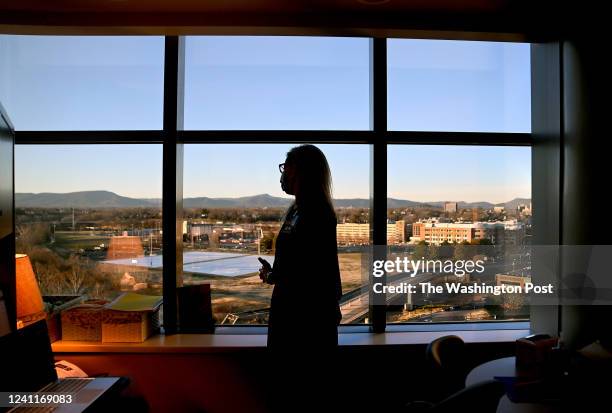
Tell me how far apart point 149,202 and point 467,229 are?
93.9 inches

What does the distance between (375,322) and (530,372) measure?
1.15 meters


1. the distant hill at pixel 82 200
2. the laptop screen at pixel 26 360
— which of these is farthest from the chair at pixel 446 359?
the distant hill at pixel 82 200

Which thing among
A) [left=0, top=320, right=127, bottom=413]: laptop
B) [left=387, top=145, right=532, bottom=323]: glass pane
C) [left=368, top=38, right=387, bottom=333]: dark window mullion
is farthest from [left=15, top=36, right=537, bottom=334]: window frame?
[left=0, top=320, right=127, bottom=413]: laptop

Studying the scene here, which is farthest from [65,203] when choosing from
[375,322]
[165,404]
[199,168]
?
[375,322]

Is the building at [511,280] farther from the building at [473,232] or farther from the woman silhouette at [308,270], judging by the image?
the woman silhouette at [308,270]

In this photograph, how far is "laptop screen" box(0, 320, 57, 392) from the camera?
156cm

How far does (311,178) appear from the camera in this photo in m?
1.95

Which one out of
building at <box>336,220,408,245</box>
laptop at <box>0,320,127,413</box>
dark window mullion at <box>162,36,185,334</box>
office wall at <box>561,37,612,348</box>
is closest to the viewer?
laptop at <box>0,320,127,413</box>

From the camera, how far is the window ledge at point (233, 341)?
236 cm

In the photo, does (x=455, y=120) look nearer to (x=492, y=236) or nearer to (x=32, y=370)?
(x=492, y=236)

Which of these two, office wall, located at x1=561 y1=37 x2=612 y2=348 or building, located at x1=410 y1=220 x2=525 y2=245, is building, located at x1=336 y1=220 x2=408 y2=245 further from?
office wall, located at x1=561 y1=37 x2=612 y2=348

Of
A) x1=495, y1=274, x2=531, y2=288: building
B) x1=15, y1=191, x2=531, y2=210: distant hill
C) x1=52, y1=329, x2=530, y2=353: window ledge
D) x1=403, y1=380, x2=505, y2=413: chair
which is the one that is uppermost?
x1=15, y1=191, x2=531, y2=210: distant hill

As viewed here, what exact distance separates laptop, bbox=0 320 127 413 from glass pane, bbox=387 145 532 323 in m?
1.98

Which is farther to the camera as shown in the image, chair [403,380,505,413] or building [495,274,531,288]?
building [495,274,531,288]
